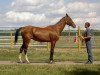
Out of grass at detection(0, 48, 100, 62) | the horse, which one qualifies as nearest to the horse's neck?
the horse

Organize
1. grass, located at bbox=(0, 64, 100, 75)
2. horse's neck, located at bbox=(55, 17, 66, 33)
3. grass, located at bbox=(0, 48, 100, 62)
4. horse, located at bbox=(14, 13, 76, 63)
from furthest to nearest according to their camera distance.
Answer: grass, located at bbox=(0, 48, 100, 62) < horse's neck, located at bbox=(55, 17, 66, 33) < horse, located at bbox=(14, 13, 76, 63) < grass, located at bbox=(0, 64, 100, 75)

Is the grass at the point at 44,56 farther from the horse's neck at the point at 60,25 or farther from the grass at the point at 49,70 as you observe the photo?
the grass at the point at 49,70

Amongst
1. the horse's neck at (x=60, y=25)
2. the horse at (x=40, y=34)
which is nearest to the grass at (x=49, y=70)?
the horse at (x=40, y=34)

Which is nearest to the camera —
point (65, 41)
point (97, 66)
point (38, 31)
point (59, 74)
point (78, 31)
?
point (59, 74)

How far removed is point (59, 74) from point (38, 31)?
4719mm

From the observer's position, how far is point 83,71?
14.7m

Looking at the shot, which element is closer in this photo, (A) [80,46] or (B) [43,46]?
(A) [80,46]

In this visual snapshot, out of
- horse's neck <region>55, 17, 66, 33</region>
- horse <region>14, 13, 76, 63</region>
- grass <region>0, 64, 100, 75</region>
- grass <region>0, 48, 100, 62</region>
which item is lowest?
grass <region>0, 48, 100, 62</region>

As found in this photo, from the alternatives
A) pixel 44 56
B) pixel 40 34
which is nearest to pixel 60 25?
pixel 40 34

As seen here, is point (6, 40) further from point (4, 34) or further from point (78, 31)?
point (78, 31)

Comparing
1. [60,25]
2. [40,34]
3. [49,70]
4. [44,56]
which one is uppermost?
[60,25]

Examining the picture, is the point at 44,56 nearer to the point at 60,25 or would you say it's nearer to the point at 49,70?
the point at 60,25

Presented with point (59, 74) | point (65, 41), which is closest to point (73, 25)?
point (59, 74)

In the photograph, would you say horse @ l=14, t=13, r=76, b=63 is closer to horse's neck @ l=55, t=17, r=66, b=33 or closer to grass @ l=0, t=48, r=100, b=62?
horse's neck @ l=55, t=17, r=66, b=33
